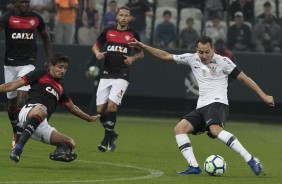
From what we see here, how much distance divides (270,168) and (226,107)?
1.35 m

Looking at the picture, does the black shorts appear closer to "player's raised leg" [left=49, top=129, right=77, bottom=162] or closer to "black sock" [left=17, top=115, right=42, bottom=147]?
"player's raised leg" [left=49, top=129, right=77, bottom=162]

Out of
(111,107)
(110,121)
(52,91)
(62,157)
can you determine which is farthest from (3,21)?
(62,157)

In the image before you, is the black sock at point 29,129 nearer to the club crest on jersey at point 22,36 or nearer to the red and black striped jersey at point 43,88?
the red and black striped jersey at point 43,88

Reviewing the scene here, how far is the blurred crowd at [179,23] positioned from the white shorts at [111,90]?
25.5ft

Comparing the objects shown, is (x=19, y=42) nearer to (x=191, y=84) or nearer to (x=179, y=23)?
(x=191, y=84)

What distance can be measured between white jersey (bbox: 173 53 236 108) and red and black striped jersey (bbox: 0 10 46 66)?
11.3ft

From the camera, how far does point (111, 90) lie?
16.3 metres

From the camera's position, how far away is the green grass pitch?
11820mm

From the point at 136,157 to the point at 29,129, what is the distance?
2.85m

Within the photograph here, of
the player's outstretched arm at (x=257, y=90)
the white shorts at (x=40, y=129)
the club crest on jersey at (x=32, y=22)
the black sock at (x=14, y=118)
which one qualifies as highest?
the club crest on jersey at (x=32, y=22)

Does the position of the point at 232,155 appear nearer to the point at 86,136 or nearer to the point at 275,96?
the point at 86,136

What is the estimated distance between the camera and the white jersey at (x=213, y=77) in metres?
13.0

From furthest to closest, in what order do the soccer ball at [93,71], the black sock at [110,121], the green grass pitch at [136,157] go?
the soccer ball at [93,71]
the black sock at [110,121]
the green grass pitch at [136,157]

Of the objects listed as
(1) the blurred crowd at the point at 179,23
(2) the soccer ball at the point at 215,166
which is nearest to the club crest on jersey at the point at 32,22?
(2) the soccer ball at the point at 215,166
